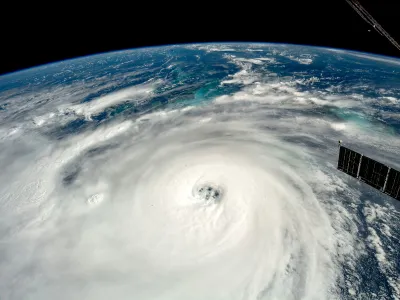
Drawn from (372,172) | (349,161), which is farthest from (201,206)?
(372,172)

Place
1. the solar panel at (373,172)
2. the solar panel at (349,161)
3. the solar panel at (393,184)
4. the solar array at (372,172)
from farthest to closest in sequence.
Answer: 1. the solar panel at (349,161)
2. the solar panel at (373,172)
3. the solar array at (372,172)
4. the solar panel at (393,184)

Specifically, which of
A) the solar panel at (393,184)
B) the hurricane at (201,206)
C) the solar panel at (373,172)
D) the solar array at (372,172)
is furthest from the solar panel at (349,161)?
the hurricane at (201,206)

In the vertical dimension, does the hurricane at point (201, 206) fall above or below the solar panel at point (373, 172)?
below

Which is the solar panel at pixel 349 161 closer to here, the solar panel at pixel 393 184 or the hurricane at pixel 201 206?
the solar panel at pixel 393 184

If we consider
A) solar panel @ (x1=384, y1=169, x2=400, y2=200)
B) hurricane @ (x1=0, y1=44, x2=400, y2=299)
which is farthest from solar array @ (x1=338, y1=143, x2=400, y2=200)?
hurricane @ (x1=0, y1=44, x2=400, y2=299)

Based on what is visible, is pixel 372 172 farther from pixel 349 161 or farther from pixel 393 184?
pixel 349 161

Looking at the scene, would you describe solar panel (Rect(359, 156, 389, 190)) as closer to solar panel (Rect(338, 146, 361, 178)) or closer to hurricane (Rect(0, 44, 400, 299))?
solar panel (Rect(338, 146, 361, 178))

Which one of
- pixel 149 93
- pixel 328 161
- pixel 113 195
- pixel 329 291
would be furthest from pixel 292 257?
pixel 149 93

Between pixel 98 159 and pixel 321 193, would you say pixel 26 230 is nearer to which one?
pixel 98 159
